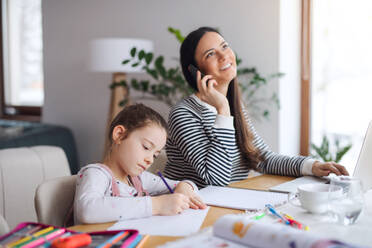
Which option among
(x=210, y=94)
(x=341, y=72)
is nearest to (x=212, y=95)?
(x=210, y=94)

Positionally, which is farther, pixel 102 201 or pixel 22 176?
pixel 22 176

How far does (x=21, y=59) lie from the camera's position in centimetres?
469

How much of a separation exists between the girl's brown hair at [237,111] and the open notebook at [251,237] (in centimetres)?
83

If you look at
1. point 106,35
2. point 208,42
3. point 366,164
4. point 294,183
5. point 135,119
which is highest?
point 106,35

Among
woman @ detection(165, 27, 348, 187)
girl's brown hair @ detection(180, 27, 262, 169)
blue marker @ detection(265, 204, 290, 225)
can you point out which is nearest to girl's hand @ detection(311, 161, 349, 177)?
woman @ detection(165, 27, 348, 187)

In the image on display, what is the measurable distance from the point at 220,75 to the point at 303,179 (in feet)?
1.59

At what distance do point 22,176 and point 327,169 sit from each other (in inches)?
47.8

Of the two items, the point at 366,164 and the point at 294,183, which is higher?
the point at 366,164

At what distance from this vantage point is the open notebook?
0.70 m

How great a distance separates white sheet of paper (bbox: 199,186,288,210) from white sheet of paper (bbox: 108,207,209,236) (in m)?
0.11

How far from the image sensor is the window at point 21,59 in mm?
4516

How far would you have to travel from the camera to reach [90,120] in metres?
3.90

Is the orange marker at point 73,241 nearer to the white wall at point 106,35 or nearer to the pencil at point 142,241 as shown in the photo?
the pencil at point 142,241

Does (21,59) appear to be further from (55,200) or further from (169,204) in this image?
(169,204)
